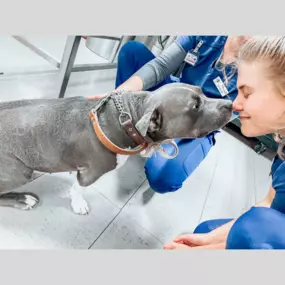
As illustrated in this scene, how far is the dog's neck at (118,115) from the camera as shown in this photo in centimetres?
141

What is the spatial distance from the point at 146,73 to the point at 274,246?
1270mm

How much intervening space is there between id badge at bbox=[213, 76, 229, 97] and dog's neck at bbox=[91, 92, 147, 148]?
72 cm

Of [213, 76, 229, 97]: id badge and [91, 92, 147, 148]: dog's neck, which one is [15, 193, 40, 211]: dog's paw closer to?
[91, 92, 147, 148]: dog's neck

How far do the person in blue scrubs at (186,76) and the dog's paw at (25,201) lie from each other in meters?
0.76

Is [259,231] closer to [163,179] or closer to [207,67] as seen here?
[163,179]

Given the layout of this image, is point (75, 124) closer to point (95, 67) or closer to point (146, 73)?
point (146, 73)

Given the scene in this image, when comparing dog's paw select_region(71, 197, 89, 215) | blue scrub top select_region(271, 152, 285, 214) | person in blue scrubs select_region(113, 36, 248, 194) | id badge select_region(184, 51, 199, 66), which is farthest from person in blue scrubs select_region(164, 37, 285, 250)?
dog's paw select_region(71, 197, 89, 215)

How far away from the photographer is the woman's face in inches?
41.3

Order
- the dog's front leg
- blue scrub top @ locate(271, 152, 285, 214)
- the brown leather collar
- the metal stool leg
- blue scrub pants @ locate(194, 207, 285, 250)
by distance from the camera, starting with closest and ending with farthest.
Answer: blue scrub pants @ locate(194, 207, 285, 250), blue scrub top @ locate(271, 152, 285, 214), the brown leather collar, the dog's front leg, the metal stool leg

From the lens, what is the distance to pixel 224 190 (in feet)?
8.00

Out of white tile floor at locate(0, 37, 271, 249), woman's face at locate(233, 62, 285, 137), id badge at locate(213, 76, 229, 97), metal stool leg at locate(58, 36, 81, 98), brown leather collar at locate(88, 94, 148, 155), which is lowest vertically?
white tile floor at locate(0, 37, 271, 249)

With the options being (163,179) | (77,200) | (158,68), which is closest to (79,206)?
(77,200)

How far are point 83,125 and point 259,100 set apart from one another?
832 millimetres

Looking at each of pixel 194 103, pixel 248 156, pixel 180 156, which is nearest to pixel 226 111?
pixel 194 103
